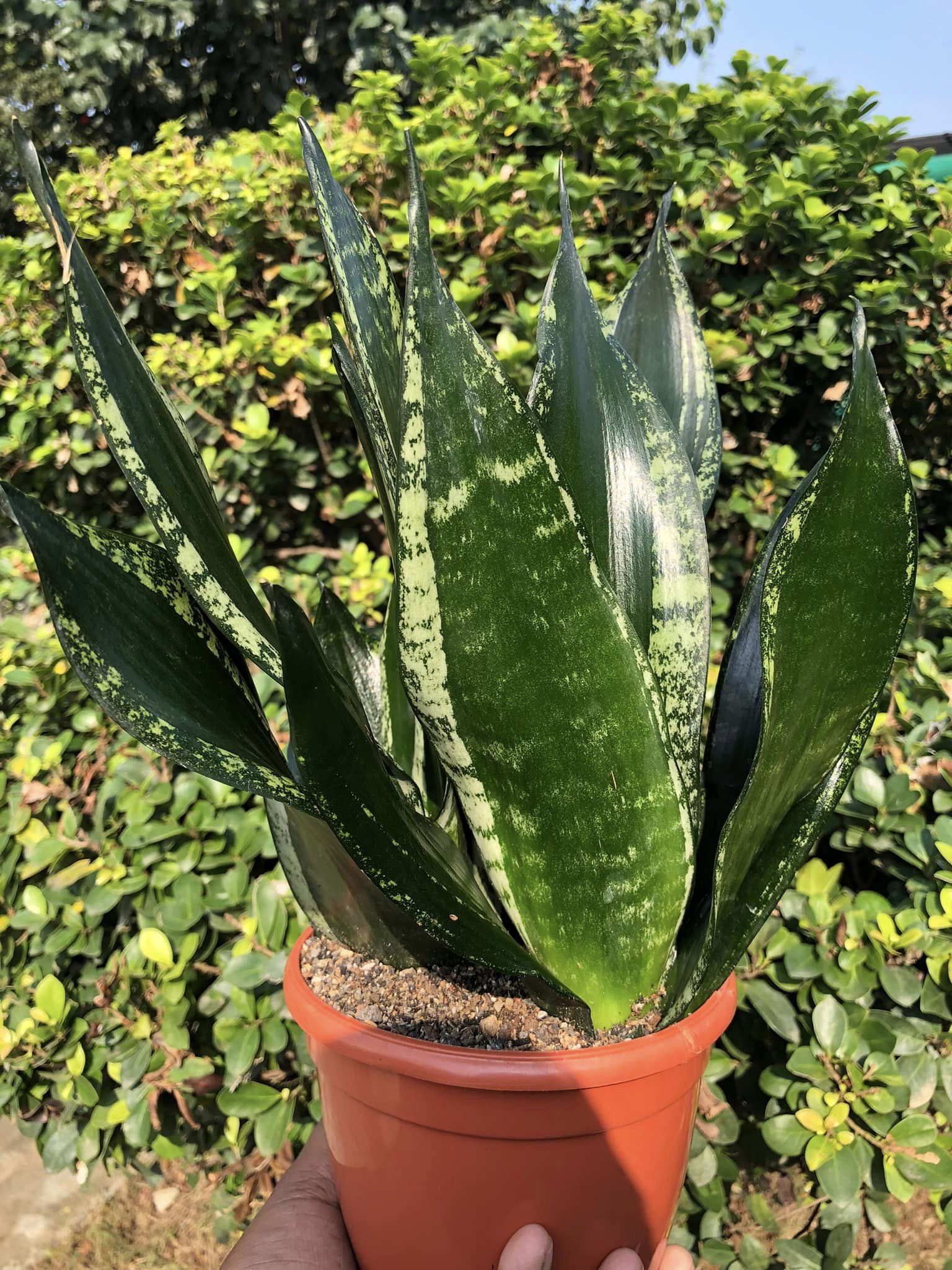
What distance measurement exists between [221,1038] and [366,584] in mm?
581

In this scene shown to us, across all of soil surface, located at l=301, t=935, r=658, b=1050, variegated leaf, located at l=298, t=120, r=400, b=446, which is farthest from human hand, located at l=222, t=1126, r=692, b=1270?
variegated leaf, located at l=298, t=120, r=400, b=446

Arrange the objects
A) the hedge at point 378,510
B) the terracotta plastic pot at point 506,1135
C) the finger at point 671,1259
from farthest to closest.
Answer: the hedge at point 378,510 < the finger at point 671,1259 < the terracotta plastic pot at point 506,1135

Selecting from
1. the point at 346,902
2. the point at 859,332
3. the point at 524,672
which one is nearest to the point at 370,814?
the point at 524,672

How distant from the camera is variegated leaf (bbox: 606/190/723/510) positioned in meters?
0.55

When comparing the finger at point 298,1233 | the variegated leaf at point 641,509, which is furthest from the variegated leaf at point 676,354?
the finger at point 298,1233

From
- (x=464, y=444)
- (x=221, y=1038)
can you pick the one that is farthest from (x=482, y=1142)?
(x=221, y=1038)

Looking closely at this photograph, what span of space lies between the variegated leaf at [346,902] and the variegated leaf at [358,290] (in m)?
0.25

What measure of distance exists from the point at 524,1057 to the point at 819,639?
0.83 ft

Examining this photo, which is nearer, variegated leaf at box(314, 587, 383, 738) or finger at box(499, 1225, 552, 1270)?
finger at box(499, 1225, 552, 1270)

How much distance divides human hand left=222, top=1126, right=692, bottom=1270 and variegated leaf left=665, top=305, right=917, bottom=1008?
19cm

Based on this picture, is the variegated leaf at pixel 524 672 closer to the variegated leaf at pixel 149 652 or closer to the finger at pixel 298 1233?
the variegated leaf at pixel 149 652

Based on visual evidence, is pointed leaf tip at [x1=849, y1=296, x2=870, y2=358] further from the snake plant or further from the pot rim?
the pot rim

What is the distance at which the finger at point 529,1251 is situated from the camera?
1.43ft

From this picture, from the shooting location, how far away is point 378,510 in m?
1.36
